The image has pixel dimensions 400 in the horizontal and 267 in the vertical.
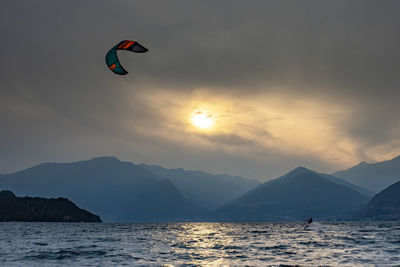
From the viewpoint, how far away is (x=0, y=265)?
29469 millimetres

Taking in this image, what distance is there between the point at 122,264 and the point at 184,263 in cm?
552

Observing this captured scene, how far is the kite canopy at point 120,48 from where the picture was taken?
3009 cm

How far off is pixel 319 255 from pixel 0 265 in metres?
30.2

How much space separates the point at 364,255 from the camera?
1330 inches

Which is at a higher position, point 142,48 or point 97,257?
point 142,48

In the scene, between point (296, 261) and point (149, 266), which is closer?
point (149, 266)

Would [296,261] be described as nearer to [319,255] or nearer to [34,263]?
[319,255]

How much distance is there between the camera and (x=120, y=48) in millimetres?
31375

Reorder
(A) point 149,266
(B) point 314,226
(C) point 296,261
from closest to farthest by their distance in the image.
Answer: (A) point 149,266, (C) point 296,261, (B) point 314,226

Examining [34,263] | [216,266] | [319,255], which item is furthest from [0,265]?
[319,255]

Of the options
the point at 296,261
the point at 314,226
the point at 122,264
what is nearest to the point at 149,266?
the point at 122,264

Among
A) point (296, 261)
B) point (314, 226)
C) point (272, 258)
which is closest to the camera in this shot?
point (296, 261)

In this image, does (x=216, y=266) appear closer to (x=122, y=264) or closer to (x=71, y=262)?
(x=122, y=264)

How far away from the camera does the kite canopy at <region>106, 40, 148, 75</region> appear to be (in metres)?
30.1
